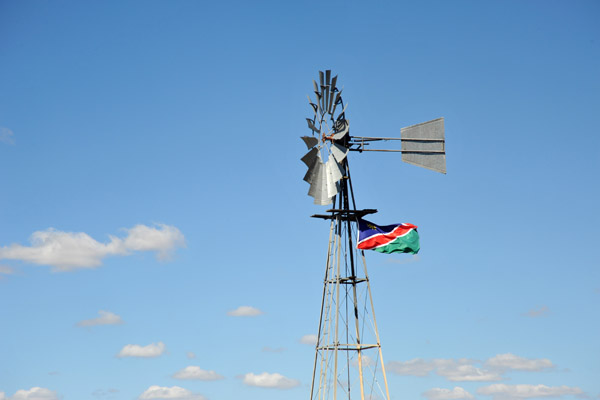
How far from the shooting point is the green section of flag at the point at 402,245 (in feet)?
140

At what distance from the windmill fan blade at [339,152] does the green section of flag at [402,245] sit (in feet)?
17.0

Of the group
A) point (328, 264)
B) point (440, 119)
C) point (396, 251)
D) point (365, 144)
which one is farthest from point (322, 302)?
point (440, 119)

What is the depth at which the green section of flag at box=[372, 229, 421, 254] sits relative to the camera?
1674 inches

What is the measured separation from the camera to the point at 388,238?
42531 millimetres

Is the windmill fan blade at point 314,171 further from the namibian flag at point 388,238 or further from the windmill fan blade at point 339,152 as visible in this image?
the namibian flag at point 388,238

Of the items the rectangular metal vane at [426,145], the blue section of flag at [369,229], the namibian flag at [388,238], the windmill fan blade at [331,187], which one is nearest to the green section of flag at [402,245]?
the namibian flag at [388,238]

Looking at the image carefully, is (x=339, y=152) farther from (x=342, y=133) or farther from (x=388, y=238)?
(x=388, y=238)

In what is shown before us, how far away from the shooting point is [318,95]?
42344 mm

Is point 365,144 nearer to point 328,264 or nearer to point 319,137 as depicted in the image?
point 319,137

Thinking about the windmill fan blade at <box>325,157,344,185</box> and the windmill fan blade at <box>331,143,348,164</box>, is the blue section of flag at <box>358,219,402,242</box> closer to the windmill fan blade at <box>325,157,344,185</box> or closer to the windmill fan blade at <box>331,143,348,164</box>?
the windmill fan blade at <box>325,157,344,185</box>

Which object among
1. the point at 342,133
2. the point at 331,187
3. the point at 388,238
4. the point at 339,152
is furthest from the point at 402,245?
the point at 342,133

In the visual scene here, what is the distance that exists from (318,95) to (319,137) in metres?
2.18

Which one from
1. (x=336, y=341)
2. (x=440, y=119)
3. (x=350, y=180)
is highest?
(x=440, y=119)

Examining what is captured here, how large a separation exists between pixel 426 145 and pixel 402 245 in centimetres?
535
